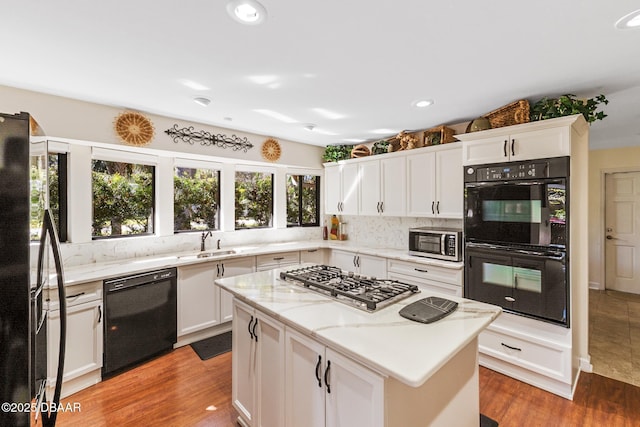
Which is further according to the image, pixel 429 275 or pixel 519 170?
pixel 429 275

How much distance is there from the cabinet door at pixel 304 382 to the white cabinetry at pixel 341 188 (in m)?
2.98

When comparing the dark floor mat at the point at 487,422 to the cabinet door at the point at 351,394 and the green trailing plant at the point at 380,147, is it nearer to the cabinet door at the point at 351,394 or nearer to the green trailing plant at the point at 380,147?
the cabinet door at the point at 351,394

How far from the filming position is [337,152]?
4562mm

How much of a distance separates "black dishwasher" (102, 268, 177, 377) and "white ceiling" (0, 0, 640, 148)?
173cm

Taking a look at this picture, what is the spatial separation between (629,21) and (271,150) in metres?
3.53

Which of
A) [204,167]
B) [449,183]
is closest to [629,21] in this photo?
[449,183]

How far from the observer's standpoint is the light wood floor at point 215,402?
2.03m

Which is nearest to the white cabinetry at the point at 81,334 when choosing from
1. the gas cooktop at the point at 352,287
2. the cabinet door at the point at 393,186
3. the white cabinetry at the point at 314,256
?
the gas cooktop at the point at 352,287

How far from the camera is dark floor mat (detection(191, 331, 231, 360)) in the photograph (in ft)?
9.71

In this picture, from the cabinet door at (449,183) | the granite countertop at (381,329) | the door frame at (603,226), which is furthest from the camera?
the door frame at (603,226)

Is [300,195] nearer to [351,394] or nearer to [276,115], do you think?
[276,115]

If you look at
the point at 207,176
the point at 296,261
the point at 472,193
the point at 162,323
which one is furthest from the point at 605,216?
the point at 162,323

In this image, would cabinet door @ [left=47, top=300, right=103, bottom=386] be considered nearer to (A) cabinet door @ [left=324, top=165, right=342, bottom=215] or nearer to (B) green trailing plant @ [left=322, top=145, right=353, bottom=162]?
(A) cabinet door @ [left=324, top=165, right=342, bottom=215]

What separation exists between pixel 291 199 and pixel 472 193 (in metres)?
→ 2.81
